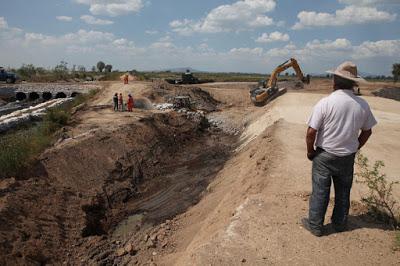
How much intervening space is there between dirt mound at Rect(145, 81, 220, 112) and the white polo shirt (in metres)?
19.8

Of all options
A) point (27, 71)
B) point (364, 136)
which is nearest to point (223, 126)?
point (364, 136)

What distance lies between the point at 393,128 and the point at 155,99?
14447mm

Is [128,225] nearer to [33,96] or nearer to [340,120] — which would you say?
[340,120]

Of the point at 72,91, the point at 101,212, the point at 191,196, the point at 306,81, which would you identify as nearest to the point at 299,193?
the point at 191,196

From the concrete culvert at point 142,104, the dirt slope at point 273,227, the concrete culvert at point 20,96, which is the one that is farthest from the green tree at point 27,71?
the dirt slope at point 273,227

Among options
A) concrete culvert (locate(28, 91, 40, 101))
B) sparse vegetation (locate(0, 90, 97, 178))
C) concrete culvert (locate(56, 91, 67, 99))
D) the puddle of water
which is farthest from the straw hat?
concrete culvert (locate(28, 91, 40, 101))

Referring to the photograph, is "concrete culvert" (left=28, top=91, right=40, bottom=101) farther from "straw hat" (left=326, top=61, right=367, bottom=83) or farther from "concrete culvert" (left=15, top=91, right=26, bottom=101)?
"straw hat" (left=326, top=61, right=367, bottom=83)

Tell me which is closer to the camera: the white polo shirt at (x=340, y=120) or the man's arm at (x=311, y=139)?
the white polo shirt at (x=340, y=120)

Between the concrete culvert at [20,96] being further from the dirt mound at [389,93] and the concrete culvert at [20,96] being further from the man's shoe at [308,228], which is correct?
the man's shoe at [308,228]

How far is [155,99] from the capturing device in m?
24.6

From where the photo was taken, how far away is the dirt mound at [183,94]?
24.8m

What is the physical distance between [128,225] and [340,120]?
6583 millimetres

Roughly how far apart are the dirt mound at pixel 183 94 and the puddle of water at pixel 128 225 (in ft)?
48.7

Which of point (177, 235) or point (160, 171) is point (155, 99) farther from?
point (177, 235)
